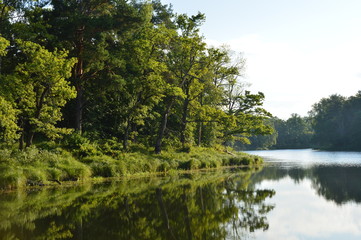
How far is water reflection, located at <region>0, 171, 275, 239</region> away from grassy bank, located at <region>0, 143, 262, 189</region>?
1650 millimetres

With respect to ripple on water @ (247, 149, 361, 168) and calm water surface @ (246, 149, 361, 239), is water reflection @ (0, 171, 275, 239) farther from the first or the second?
ripple on water @ (247, 149, 361, 168)

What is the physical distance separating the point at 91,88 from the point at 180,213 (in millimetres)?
21266

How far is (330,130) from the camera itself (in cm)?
12031

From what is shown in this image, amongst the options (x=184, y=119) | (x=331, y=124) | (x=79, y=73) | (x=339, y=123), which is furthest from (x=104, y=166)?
(x=331, y=124)

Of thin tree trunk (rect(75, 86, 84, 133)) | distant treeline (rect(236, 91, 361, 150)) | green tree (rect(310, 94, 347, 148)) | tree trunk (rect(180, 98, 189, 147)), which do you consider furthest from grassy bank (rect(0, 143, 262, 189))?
green tree (rect(310, 94, 347, 148))

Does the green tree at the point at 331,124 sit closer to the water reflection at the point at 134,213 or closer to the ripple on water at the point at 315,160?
the ripple on water at the point at 315,160

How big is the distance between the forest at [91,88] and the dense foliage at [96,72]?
0.08 m

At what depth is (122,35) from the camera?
1200 inches

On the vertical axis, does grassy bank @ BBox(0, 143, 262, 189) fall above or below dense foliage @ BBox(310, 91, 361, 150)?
below

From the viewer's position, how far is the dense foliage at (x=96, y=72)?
72.7 ft

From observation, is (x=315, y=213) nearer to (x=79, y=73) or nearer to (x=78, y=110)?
(x=78, y=110)

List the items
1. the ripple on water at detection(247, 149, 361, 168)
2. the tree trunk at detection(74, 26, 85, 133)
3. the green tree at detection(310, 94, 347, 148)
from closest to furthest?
the tree trunk at detection(74, 26, 85, 133)
the ripple on water at detection(247, 149, 361, 168)
the green tree at detection(310, 94, 347, 148)

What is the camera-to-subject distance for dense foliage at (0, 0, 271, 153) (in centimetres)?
2217

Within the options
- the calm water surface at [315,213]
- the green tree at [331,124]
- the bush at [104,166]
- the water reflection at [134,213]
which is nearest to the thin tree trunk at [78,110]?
the bush at [104,166]
